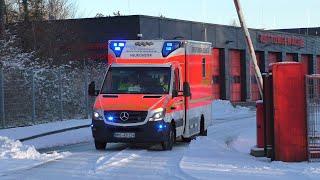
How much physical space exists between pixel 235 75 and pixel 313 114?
42447 millimetres

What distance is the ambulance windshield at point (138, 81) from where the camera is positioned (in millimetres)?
17078

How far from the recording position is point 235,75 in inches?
2196

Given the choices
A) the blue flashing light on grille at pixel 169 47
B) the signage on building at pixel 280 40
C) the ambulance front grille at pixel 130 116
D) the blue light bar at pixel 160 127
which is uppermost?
the signage on building at pixel 280 40

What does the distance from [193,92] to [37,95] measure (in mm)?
11366

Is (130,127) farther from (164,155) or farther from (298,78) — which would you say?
(298,78)

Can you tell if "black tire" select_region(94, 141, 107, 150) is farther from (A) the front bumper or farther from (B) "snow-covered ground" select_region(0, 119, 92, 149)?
(B) "snow-covered ground" select_region(0, 119, 92, 149)

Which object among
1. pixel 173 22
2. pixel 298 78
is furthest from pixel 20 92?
pixel 173 22

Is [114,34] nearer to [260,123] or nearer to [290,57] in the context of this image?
[290,57]

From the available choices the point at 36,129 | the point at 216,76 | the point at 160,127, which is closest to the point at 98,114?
the point at 160,127

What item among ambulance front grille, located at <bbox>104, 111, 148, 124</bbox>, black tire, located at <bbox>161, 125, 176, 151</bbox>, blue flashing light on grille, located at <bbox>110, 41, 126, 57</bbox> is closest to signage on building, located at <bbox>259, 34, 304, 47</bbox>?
blue flashing light on grille, located at <bbox>110, 41, 126, 57</bbox>

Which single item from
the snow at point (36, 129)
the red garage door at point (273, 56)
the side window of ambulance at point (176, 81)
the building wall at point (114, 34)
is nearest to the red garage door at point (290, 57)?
the red garage door at point (273, 56)

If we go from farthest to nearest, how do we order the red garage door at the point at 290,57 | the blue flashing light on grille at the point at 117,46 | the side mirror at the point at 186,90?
the red garage door at the point at 290,57
the blue flashing light on grille at the point at 117,46
the side mirror at the point at 186,90

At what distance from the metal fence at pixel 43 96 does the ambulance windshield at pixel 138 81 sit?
358 inches

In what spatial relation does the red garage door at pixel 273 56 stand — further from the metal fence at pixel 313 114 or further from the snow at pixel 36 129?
the metal fence at pixel 313 114
